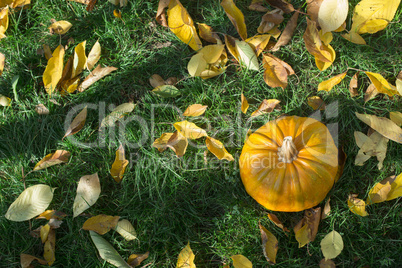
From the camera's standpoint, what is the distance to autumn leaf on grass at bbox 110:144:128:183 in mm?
2438

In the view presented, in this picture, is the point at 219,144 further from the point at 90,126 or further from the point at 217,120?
the point at 90,126

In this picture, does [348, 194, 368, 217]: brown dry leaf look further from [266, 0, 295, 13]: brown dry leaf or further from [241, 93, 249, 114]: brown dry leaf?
[266, 0, 295, 13]: brown dry leaf

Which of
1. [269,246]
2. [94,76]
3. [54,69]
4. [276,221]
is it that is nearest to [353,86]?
[276,221]

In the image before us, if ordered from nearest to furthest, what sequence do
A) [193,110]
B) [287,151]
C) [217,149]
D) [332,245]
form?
[287,151] → [332,245] → [217,149] → [193,110]

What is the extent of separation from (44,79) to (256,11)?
1.67 m

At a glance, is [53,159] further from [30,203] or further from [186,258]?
[186,258]

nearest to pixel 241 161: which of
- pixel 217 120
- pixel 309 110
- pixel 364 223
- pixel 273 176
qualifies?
pixel 273 176

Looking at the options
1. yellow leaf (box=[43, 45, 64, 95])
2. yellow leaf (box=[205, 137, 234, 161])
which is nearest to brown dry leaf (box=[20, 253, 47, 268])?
yellow leaf (box=[43, 45, 64, 95])

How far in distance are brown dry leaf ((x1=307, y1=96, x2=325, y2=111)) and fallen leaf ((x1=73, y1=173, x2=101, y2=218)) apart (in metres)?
1.59

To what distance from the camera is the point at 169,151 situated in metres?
2.47

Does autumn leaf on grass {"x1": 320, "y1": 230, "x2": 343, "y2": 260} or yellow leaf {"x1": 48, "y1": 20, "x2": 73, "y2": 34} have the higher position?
yellow leaf {"x1": 48, "y1": 20, "x2": 73, "y2": 34}

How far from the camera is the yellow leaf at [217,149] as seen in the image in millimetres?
2385

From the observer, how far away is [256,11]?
2.66 metres

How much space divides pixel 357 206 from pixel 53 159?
2.11 meters
